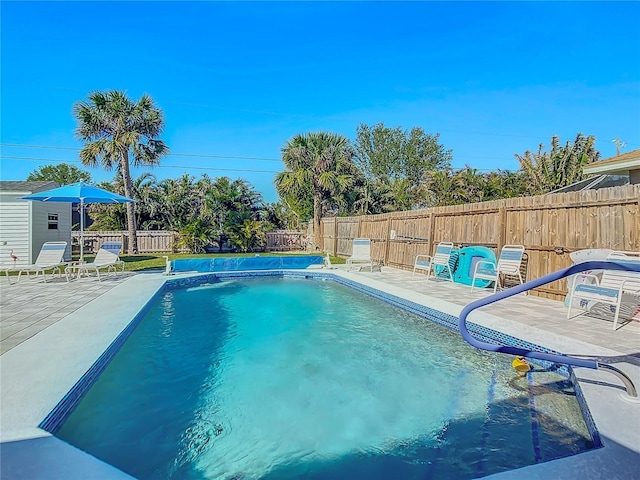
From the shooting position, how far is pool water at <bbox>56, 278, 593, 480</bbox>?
8.59 feet

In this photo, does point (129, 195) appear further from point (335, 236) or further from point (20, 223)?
point (335, 236)

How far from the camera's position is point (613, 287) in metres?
4.49

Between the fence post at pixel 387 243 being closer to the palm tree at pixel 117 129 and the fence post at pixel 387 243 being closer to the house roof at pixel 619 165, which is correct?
the house roof at pixel 619 165

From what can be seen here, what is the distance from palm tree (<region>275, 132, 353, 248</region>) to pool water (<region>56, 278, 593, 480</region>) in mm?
12412

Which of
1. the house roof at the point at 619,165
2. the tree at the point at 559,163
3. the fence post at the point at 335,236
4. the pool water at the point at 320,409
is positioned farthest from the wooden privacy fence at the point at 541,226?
the tree at the point at 559,163

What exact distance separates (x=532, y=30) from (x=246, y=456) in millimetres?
14276

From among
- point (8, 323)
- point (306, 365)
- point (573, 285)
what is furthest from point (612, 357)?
point (8, 323)

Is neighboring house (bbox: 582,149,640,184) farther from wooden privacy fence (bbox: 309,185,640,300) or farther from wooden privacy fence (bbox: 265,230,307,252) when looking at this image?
wooden privacy fence (bbox: 265,230,307,252)

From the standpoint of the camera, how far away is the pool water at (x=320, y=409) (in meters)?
2.62

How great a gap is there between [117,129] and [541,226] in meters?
14.8

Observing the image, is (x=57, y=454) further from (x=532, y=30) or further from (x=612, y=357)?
(x=532, y=30)

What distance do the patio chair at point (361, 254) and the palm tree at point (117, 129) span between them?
9261mm

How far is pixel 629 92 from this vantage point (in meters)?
16.0

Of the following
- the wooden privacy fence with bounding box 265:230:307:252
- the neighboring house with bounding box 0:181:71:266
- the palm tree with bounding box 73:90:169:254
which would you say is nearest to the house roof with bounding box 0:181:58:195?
the neighboring house with bounding box 0:181:71:266
